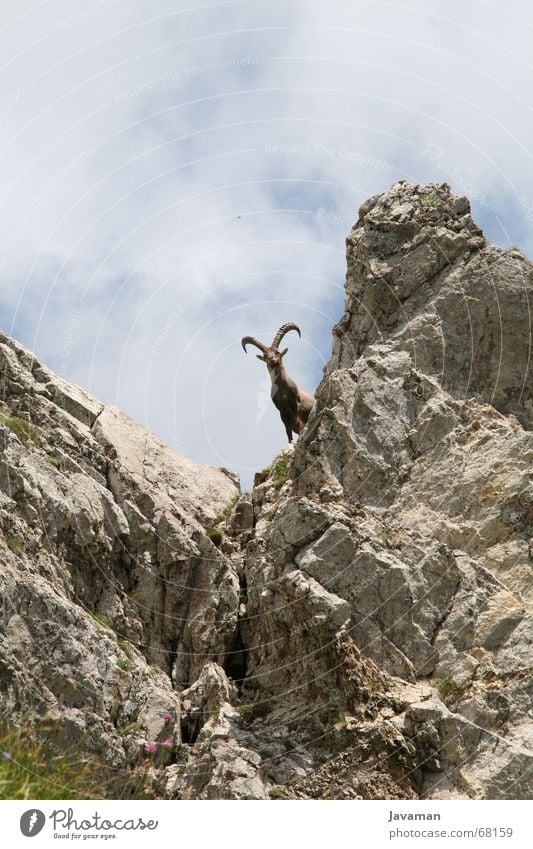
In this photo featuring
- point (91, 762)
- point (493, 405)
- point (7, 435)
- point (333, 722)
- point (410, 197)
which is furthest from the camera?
point (410, 197)

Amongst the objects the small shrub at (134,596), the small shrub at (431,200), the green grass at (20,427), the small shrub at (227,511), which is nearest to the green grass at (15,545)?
the green grass at (20,427)

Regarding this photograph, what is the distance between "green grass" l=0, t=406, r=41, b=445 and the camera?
2273 centimetres

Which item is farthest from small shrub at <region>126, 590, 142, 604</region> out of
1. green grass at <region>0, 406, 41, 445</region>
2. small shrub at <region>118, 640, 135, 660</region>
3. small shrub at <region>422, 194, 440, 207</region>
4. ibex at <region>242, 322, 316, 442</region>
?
small shrub at <region>422, 194, 440, 207</region>

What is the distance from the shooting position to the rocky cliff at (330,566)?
62.2 ft

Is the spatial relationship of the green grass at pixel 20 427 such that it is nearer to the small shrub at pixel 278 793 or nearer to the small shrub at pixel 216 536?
the small shrub at pixel 216 536

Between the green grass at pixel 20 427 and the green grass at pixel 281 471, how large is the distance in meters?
6.87

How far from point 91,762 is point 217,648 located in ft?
19.8

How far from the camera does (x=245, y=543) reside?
25812mm

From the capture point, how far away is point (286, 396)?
107 feet

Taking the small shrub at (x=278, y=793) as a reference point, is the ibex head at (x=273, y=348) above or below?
above

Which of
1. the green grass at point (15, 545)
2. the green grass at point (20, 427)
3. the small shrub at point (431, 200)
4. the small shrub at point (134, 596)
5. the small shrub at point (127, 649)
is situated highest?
the small shrub at point (431, 200)

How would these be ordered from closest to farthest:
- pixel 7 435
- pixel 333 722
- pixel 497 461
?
pixel 333 722
pixel 7 435
pixel 497 461

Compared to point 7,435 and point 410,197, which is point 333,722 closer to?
point 7,435

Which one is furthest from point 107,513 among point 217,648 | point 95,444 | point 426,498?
point 426,498
